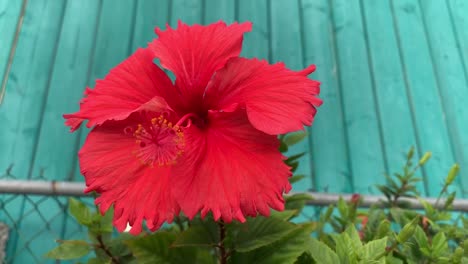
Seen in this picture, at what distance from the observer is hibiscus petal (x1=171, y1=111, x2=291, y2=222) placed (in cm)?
35

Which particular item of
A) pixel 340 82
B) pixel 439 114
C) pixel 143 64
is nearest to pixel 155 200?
pixel 143 64

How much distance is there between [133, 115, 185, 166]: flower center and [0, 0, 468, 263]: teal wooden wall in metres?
1.10

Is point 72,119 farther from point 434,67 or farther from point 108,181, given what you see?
point 434,67

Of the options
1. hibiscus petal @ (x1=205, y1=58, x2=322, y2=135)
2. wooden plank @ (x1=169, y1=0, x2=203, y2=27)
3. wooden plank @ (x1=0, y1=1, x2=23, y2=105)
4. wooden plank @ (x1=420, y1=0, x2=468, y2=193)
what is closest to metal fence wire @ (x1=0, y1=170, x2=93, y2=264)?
wooden plank @ (x1=0, y1=1, x2=23, y2=105)

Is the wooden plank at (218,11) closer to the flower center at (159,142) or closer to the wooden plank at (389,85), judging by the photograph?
the wooden plank at (389,85)

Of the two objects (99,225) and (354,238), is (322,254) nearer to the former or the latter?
(354,238)

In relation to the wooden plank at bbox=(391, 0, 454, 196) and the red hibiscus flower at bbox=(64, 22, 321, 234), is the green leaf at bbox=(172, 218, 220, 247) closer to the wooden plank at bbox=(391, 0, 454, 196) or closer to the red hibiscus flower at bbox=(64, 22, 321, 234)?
the red hibiscus flower at bbox=(64, 22, 321, 234)

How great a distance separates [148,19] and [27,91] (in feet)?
1.81

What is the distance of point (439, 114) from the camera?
63.6 inches

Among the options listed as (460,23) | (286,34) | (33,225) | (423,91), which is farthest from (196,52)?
(460,23)

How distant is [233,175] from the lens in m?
0.36

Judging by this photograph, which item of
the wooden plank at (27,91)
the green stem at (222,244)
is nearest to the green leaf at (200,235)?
the green stem at (222,244)

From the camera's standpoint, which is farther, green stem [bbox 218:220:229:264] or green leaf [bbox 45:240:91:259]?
green leaf [bbox 45:240:91:259]

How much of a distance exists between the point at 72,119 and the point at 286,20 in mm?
1422
